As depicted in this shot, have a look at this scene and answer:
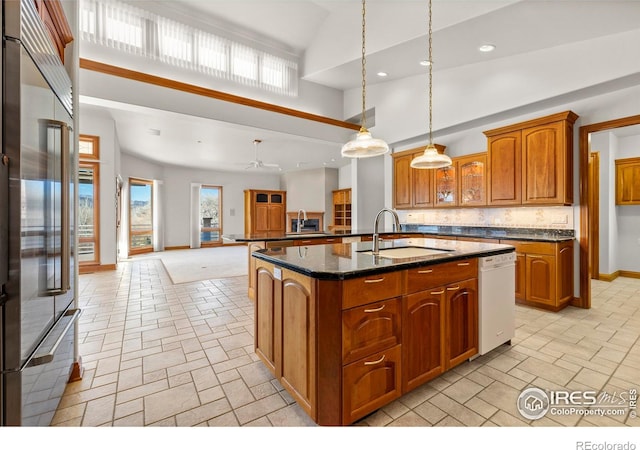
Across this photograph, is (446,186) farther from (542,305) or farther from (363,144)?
(363,144)

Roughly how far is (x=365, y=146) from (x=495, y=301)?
5.44ft

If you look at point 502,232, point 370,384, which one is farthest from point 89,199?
point 502,232

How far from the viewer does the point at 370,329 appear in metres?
1.59

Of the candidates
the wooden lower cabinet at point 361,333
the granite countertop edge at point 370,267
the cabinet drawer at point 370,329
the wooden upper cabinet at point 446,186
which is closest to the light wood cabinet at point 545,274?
the wooden upper cabinet at point 446,186

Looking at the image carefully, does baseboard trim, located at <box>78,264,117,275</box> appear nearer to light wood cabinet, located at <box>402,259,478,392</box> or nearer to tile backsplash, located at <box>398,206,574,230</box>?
tile backsplash, located at <box>398,206,574,230</box>

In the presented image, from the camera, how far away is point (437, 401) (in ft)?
5.87

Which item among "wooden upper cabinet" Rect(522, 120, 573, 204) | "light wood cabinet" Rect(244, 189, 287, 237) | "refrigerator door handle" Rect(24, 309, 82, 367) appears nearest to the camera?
"refrigerator door handle" Rect(24, 309, 82, 367)

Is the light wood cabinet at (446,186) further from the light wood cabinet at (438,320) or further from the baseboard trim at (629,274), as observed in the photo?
the baseboard trim at (629,274)

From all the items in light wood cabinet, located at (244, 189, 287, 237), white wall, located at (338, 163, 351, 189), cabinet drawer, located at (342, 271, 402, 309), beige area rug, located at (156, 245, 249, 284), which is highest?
white wall, located at (338, 163, 351, 189)

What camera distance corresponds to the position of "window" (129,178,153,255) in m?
8.53

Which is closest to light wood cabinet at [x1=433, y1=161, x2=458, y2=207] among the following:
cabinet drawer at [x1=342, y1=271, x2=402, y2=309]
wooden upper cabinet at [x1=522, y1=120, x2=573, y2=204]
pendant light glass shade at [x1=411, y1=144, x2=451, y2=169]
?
wooden upper cabinet at [x1=522, y1=120, x2=573, y2=204]

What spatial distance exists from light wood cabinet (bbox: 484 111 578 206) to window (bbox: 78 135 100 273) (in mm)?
7102

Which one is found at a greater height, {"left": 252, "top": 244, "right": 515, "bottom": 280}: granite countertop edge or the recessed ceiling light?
the recessed ceiling light

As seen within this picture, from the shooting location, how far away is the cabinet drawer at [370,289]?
1.50m
